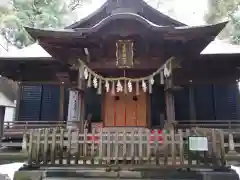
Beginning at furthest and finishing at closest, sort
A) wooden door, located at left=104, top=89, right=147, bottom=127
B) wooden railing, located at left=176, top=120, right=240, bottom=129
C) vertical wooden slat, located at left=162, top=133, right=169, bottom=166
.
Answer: wooden door, located at left=104, top=89, right=147, bottom=127 < wooden railing, located at left=176, top=120, right=240, bottom=129 < vertical wooden slat, located at left=162, top=133, right=169, bottom=166

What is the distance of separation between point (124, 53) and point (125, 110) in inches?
124

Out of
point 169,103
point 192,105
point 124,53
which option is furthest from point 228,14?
point 124,53

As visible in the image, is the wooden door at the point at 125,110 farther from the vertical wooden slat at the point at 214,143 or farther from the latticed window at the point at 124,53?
the vertical wooden slat at the point at 214,143

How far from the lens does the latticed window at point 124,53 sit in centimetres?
881

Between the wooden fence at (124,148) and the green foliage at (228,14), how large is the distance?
17929 mm

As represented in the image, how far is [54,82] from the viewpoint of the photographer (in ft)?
38.6

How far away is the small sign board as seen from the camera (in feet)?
19.6

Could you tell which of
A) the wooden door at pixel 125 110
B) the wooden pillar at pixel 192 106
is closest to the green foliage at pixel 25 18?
the wooden door at pixel 125 110

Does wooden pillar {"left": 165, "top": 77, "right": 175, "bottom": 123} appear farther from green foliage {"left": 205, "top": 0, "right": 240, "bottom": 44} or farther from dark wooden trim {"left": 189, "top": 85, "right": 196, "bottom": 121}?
green foliage {"left": 205, "top": 0, "right": 240, "bottom": 44}

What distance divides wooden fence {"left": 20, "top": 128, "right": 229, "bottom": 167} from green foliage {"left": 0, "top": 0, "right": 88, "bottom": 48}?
17.5m

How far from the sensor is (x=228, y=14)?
955 inches

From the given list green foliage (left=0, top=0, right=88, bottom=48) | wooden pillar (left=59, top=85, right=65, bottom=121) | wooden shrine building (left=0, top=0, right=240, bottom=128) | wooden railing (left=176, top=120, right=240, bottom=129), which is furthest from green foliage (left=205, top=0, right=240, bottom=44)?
wooden pillar (left=59, top=85, right=65, bottom=121)

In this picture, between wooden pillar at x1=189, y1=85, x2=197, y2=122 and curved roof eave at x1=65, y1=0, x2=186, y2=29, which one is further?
wooden pillar at x1=189, y1=85, x2=197, y2=122

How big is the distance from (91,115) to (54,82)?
2.54 m
